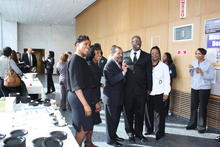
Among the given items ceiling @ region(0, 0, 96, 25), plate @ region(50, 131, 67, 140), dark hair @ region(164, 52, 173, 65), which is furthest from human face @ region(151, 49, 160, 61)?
ceiling @ region(0, 0, 96, 25)

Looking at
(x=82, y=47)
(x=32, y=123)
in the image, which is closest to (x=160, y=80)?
(x=82, y=47)

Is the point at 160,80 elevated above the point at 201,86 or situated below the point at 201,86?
above

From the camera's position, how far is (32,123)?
1.85 m

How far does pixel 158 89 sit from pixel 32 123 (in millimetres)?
2131

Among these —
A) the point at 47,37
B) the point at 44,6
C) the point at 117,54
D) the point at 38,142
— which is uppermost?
the point at 44,6

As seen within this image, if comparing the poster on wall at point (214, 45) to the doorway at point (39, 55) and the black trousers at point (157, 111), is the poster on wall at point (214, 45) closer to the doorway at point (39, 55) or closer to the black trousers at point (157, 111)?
the black trousers at point (157, 111)

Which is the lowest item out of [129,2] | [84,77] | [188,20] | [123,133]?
[123,133]

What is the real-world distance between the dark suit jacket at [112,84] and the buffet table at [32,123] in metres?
0.93

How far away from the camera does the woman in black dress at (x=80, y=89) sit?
2.11 metres

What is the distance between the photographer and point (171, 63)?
4.75 meters

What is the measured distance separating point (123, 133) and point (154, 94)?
3.00 feet

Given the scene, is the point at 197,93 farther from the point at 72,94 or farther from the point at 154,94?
the point at 72,94

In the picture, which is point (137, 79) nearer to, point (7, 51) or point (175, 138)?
point (175, 138)

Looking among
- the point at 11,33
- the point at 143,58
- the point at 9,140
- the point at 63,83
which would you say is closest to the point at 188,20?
the point at 143,58
